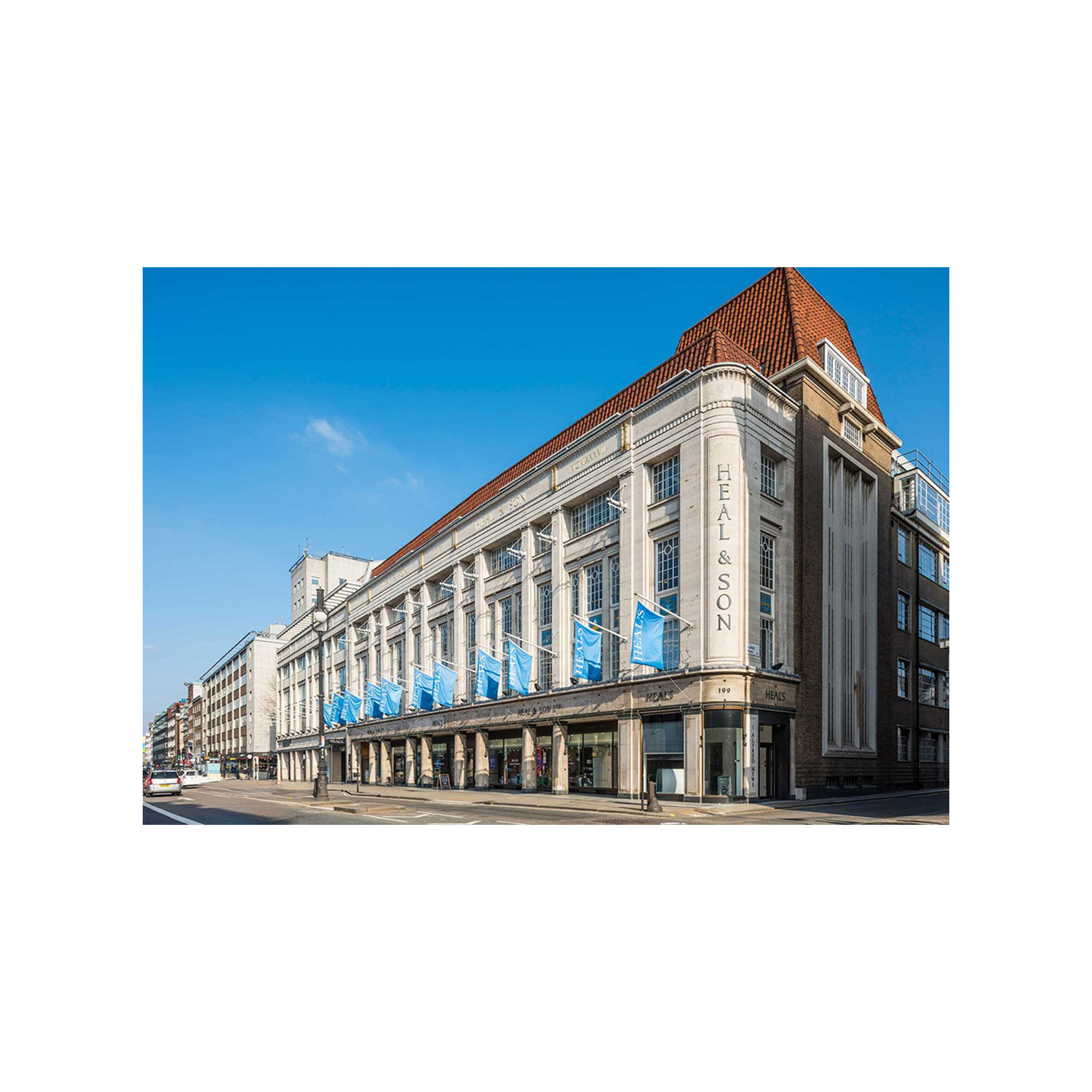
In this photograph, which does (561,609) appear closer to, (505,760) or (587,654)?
(587,654)

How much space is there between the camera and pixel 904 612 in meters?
53.6

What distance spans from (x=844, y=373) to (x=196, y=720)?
160 meters

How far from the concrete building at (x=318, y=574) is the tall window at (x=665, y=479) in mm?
67531

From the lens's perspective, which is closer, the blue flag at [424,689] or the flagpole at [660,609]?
the flagpole at [660,609]

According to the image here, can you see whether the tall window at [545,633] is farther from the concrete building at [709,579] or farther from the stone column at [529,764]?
the stone column at [529,764]

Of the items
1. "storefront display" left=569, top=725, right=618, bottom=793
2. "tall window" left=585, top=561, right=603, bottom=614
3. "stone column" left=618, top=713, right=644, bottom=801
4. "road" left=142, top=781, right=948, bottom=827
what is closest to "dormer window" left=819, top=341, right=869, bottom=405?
"tall window" left=585, top=561, right=603, bottom=614

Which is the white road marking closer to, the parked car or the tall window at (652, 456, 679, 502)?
the parked car

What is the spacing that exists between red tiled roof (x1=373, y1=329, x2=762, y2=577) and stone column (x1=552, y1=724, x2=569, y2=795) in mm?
14777

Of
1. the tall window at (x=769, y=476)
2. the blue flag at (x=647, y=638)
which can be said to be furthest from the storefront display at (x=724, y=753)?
the tall window at (x=769, y=476)

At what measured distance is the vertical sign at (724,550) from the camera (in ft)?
109

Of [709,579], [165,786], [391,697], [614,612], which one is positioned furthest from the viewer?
[391,697]

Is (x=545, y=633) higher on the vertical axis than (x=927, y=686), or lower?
higher

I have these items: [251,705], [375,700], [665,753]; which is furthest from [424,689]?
[251,705]

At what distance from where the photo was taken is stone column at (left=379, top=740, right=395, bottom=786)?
6469 cm
